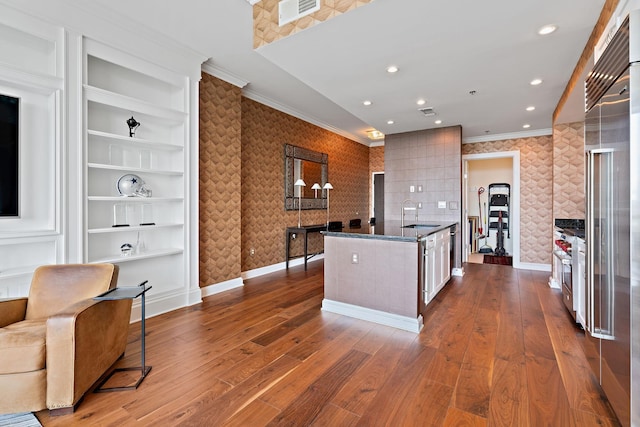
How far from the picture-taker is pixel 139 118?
347 centimetres

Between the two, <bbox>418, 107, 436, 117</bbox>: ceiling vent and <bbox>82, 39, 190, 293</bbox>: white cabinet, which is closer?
<bbox>82, 39, 190, 293</bbox>: white cabinet

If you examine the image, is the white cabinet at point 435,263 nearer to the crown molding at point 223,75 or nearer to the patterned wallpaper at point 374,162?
the crown molding at point 223,75

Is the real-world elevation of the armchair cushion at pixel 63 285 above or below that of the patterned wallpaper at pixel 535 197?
below

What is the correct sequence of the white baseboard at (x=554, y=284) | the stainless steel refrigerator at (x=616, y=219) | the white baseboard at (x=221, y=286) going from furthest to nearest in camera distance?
the white baseboard at (x=554, y=284) < the white baseboard at (x=221, y=286) < the stainless steel refrigerator at (x=616, y=219)

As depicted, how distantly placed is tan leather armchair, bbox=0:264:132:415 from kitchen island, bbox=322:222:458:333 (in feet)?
7.00

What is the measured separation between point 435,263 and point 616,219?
237 cm

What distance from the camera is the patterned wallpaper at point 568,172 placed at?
4559 millimetres

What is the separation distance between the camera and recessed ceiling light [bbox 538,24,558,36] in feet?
7.72

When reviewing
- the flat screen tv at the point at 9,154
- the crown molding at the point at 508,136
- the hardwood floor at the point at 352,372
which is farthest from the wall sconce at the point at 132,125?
the crown molding at the point at 508,136

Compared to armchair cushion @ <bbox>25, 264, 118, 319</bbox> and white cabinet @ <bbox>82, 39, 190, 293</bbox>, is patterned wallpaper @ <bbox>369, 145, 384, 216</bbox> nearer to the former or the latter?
white cabinet @ <bbox>82, 39, 190, 293</bbox>

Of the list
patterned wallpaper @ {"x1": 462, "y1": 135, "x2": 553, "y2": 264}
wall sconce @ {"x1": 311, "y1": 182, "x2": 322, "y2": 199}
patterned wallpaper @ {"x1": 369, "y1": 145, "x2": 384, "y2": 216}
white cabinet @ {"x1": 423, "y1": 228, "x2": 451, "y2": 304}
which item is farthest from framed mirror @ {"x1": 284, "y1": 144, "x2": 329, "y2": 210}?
patterned wallpaper @ {"x1": 462, "y1": 135, "x2": 553, "y2": 264}

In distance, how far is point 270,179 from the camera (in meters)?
5.45

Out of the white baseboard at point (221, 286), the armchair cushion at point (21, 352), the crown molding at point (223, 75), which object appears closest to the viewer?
the armchair cushion at point (21, 352)

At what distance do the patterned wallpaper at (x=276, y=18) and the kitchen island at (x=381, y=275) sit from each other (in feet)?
6.62
